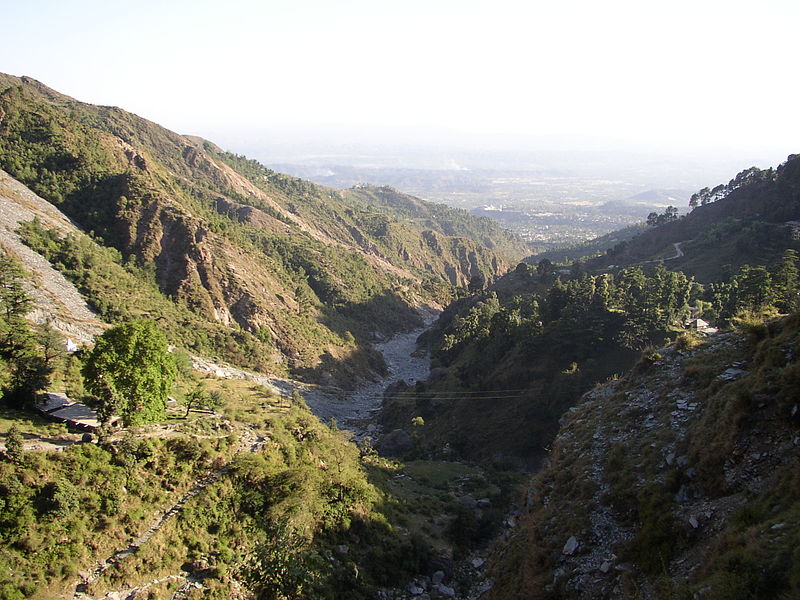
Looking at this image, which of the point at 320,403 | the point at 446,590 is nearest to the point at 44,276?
the point at 320,403

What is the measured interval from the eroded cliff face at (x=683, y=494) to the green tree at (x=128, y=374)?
16.3 metres

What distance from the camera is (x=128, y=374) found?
20797mm

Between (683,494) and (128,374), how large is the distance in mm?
21033

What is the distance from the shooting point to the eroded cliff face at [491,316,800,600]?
33.3ft

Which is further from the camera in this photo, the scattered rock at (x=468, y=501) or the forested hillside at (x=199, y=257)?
the forested hillside at (x=199, y=257)

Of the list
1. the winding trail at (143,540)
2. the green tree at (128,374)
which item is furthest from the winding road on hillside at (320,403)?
the green tree at (128,374)

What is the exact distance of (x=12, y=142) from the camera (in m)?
60.1

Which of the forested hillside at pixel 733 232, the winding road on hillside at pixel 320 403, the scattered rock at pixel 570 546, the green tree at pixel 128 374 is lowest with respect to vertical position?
the winding road on hillside at pixel 320 403

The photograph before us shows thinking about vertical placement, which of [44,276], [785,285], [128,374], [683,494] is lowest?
[128,374]

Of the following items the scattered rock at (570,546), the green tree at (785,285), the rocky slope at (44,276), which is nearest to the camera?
the scattered rock at (570,546)

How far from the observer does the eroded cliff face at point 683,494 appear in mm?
10156

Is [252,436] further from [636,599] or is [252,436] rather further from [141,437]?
[636,599]

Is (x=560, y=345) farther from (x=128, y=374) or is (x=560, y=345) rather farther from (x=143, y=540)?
(x=143, y=540)

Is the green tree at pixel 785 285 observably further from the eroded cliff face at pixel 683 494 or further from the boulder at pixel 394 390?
the boulder at pixel 394 390
